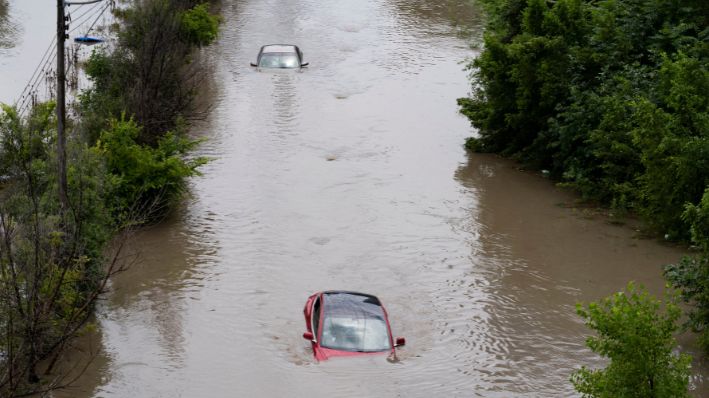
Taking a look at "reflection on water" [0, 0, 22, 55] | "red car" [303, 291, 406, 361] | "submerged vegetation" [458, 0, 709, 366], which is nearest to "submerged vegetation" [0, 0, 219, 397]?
"red car" [303, 291, 406, 361]

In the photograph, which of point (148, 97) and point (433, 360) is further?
point (148, 97)

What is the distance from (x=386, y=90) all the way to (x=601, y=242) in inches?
526

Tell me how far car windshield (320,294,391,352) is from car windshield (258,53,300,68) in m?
20.3

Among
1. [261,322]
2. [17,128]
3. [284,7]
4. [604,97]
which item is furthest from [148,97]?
[284,7]

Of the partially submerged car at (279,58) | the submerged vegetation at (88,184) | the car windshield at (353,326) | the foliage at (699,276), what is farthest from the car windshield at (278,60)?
the foliage at (699,276)

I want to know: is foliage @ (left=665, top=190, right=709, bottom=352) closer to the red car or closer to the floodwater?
the floodwater

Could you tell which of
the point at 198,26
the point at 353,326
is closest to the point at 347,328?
the point at 353,326

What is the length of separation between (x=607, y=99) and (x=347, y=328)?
11.3m

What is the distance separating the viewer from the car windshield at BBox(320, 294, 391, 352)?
1708 centimetres

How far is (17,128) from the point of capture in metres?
21.5

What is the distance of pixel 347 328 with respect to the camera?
17.3m

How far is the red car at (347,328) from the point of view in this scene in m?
17.0

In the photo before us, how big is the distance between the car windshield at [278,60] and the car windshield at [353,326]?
66.7 ft

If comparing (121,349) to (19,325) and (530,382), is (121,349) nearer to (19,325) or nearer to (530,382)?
(19,325)
